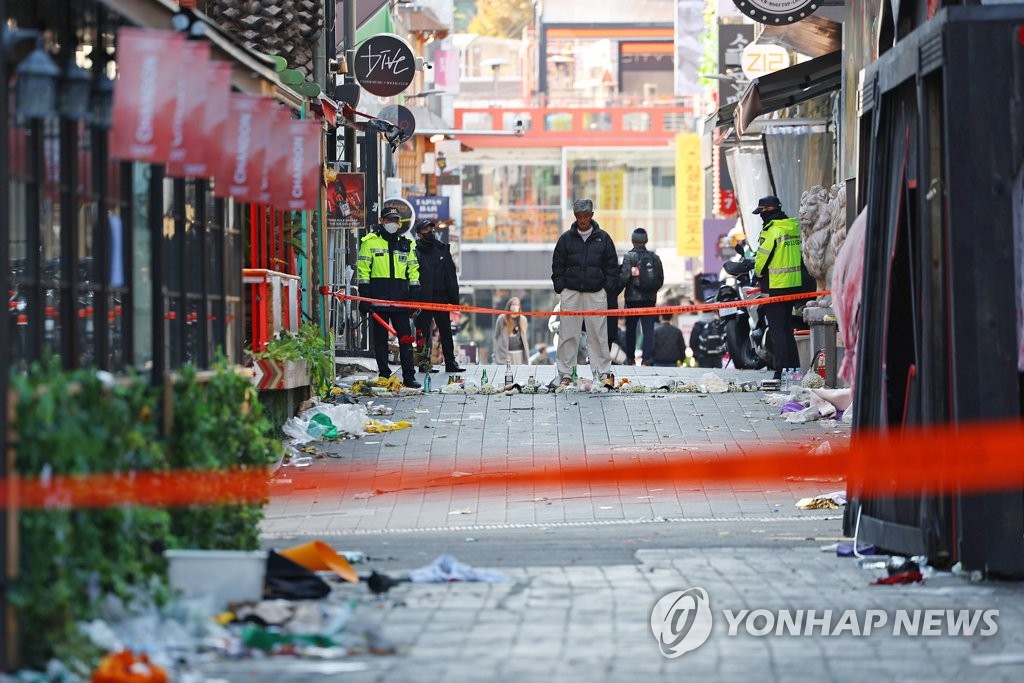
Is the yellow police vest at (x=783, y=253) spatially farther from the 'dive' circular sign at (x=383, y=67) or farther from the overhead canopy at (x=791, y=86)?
the 'dive' circular sign at (x=383, y=67)

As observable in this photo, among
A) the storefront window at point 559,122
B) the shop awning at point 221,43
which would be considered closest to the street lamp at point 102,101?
the shop awning at point 221,43

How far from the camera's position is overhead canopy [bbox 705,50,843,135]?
2634cm

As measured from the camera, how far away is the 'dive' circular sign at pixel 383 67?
3022 centimetres

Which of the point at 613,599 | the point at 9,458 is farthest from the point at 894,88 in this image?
the point at 9,458

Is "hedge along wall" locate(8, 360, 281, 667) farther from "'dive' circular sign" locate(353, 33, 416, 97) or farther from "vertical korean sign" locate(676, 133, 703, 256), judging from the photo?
"vertical korean sign" locate(676, 133, 703, 256)

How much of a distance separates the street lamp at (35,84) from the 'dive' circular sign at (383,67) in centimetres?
2301

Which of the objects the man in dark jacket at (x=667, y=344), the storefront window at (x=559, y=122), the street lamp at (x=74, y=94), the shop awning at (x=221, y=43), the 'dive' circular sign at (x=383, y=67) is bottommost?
the man in dark jacket at (x=667, y=344)

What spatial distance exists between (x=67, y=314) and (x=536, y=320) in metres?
64.5

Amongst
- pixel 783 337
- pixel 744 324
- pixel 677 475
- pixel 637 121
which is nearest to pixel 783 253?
pixel 783 337

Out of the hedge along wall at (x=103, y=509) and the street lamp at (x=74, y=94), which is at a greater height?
the street lamp at (x=74, y=94)

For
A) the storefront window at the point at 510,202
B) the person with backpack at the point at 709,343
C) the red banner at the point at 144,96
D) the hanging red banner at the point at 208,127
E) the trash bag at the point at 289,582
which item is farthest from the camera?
the storefront window at the point at 510,202

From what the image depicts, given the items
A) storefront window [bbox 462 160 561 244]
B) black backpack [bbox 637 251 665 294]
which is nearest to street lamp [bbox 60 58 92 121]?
black backpack [bbox 637 251 665 294]

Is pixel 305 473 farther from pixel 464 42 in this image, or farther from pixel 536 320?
pixel 464 42

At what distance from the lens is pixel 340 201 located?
24.8 meters
